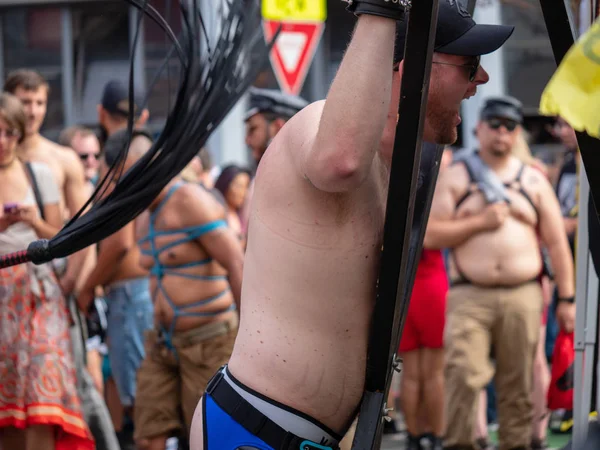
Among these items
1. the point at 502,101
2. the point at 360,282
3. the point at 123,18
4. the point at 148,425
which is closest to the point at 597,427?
the point at 360,282

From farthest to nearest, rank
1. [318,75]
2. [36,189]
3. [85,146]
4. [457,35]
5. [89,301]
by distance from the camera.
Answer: [318,75] → [85,146] → [89,301] → [36,189] → [457,35]

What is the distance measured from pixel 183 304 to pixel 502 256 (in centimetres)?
209

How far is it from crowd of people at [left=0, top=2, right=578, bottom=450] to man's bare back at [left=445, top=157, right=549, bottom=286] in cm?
1

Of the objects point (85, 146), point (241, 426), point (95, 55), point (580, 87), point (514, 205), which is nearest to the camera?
point (580, 87)

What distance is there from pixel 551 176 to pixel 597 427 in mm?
9080

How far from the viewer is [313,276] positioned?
8.20ft

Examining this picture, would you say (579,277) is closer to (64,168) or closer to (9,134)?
(9,134)

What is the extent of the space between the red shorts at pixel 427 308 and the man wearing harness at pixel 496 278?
53 cm

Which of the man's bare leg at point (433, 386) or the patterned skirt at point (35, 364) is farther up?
the patterned skirt at point (35, 364)

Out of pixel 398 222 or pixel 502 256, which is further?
pixel 502 256

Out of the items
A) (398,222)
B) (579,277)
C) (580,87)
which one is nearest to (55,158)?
(579,277)

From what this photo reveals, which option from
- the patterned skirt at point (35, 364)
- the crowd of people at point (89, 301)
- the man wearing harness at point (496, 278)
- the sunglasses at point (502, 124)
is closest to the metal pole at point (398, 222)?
the crowd of people at point (89, 301)

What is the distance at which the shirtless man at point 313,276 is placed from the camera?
8.12ft

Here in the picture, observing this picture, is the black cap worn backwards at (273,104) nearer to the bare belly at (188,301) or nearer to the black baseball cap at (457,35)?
the bare belly at (188,301)
